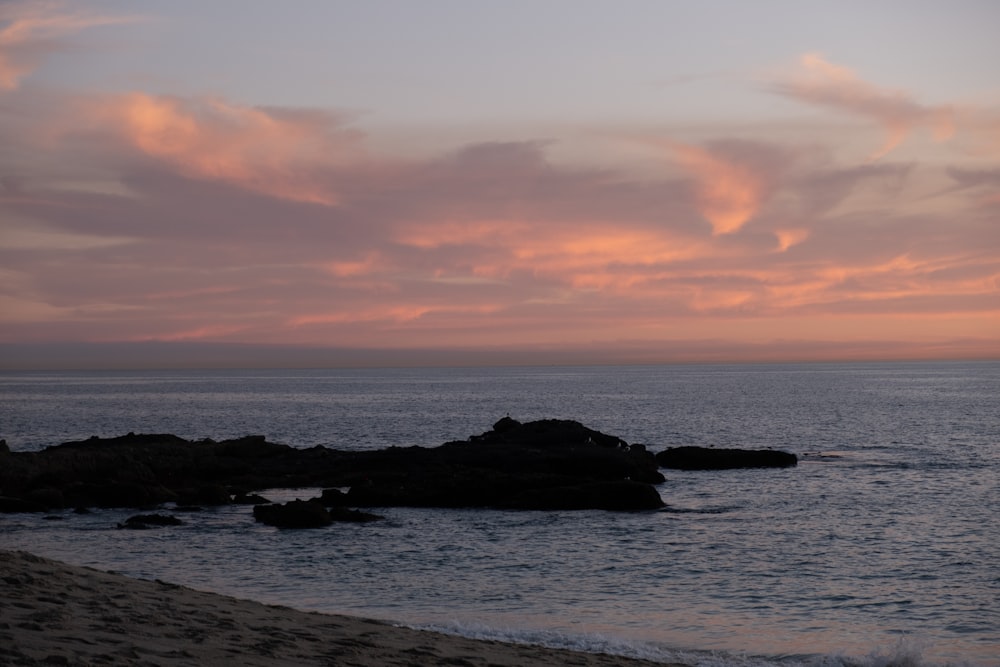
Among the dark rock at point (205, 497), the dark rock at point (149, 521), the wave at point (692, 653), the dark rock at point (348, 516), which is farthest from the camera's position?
the dark rock at point (205, 497)

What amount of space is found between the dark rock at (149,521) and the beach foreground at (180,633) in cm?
1508

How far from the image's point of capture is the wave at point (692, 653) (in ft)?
58.9

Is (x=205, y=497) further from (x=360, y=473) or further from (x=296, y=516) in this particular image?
(x=360, y=473)

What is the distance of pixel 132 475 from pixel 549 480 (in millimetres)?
20192

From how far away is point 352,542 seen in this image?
31.7 meters

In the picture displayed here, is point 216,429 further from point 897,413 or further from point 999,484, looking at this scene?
point 897,413

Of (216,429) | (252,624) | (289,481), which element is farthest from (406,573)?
(216,429)

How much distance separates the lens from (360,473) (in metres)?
48.5

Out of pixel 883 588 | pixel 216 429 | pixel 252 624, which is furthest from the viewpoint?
pixel 216 429

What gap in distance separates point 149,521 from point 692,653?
23.1m

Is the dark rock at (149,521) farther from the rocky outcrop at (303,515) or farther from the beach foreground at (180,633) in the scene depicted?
the beach foreground at (180,633)

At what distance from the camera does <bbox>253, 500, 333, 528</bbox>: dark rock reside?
112 feet

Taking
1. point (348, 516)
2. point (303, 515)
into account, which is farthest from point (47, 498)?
point (348, 516)

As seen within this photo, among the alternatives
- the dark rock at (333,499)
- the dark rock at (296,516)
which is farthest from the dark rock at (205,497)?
the dark rock at (296,516)
